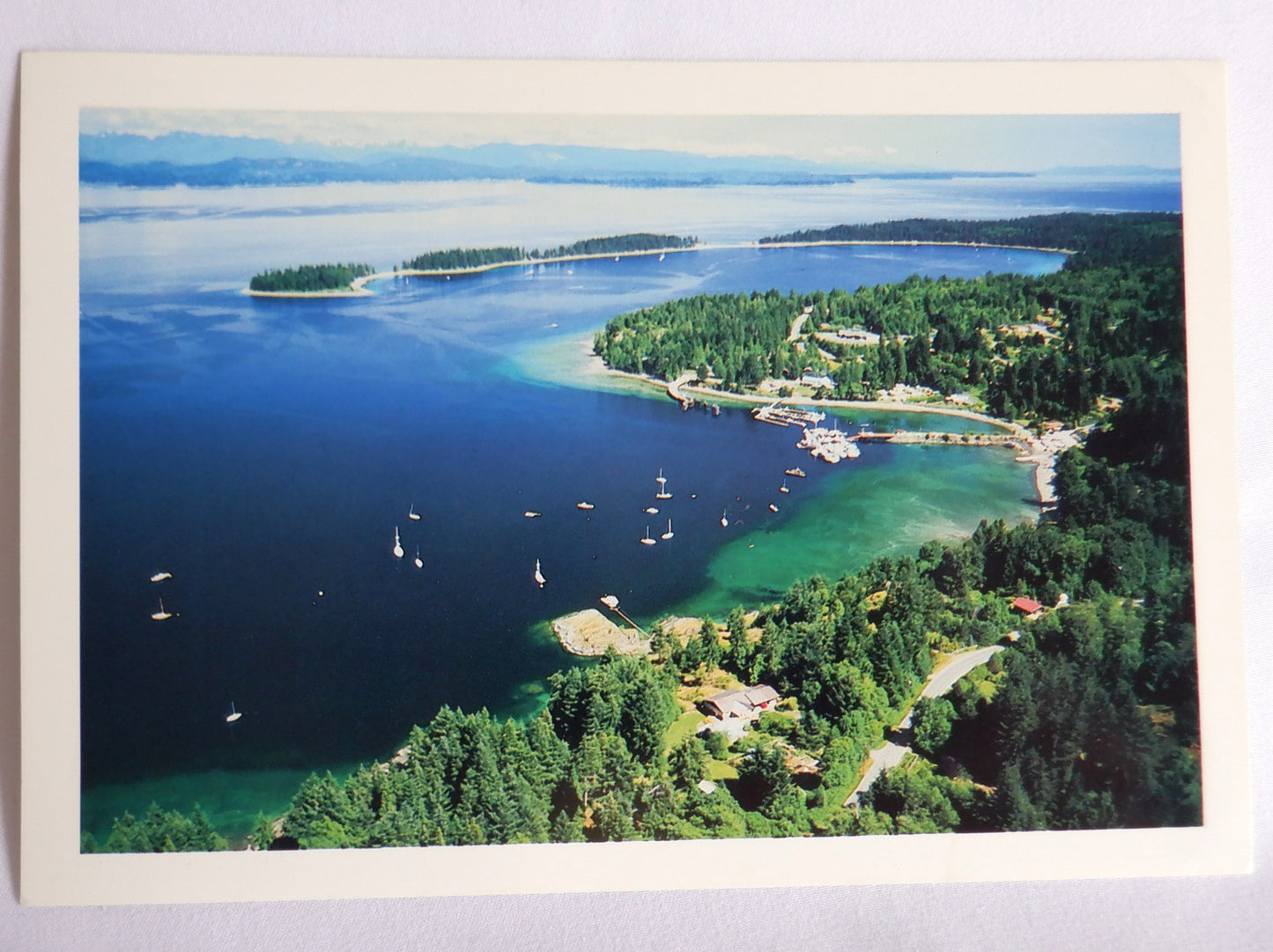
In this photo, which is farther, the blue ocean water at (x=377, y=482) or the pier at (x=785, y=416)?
the pier at (x=785, y=416)

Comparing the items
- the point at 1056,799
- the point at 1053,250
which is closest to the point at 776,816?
the point at 1056,799

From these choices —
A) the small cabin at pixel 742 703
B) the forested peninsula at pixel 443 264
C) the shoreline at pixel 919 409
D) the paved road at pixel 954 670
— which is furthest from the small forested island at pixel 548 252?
the paved road at pixel 954 670

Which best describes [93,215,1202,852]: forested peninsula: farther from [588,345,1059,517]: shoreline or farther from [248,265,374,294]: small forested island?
[248,265,374,294]: small forested island

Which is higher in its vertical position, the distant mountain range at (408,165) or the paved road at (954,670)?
the distant mountain range at (408,165)

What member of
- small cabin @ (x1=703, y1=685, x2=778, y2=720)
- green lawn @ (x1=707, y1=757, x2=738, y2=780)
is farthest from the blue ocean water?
green lawn @ (x1=707, y1=757, x2=738, y2=780)

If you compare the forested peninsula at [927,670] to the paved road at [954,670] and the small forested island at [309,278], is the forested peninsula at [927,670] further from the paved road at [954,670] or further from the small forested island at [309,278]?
the small forested island at [309,278]

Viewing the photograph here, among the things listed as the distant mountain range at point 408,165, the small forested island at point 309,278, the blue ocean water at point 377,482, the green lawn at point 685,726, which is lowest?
the green lawn at point 685,726

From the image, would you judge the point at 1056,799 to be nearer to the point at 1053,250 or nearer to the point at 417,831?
the point at 1053,250

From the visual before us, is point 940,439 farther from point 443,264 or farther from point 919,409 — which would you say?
point 443,264
